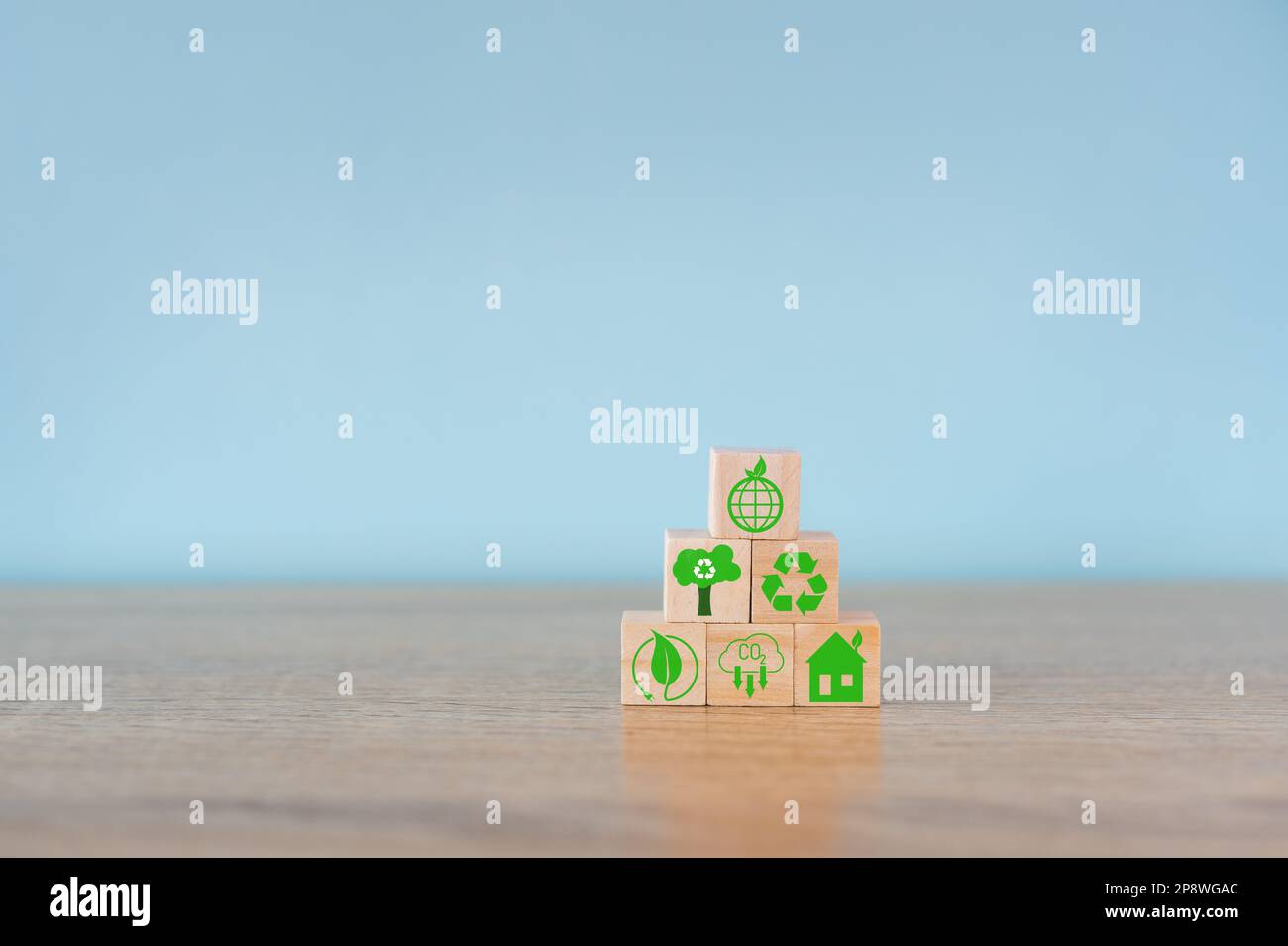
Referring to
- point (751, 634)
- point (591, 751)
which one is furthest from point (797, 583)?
point (591, 751)

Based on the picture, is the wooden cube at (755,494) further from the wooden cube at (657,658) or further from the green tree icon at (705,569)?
the wooden cube at (657,658)

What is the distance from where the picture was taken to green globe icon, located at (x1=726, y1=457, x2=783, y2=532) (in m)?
3.06

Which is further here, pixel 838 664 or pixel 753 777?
pixel 838 664

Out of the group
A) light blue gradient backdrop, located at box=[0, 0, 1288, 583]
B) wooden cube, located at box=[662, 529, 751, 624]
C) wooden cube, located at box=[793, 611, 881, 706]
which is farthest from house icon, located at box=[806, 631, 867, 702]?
light blue gradient backdrop, located at box=[0, 0, 1288, 583]

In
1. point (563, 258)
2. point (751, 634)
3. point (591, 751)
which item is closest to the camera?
point (591, 751)

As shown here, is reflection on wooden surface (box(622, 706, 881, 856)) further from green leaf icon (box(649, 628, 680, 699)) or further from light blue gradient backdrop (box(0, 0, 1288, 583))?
light blue gradient backdrop (box(0, 0, 1288, 583))

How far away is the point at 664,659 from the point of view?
3.02 meters

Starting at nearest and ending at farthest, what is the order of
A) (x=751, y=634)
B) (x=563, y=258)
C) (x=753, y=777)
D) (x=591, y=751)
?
1. (x=753, y=777)
2. (x=591, y=751)
3. (x=751, y=634)
4. (x=563, y=258)

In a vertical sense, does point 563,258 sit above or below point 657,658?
above

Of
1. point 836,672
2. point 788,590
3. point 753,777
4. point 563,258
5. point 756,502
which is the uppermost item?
point 563,258

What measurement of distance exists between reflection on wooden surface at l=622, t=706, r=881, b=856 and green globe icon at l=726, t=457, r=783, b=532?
17.1 inches

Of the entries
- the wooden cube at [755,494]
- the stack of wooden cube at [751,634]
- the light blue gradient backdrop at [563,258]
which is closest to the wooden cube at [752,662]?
the stack of wooden cube at [751,634]

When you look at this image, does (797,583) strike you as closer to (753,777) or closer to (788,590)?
(788,590)

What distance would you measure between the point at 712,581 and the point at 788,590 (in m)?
0.18
